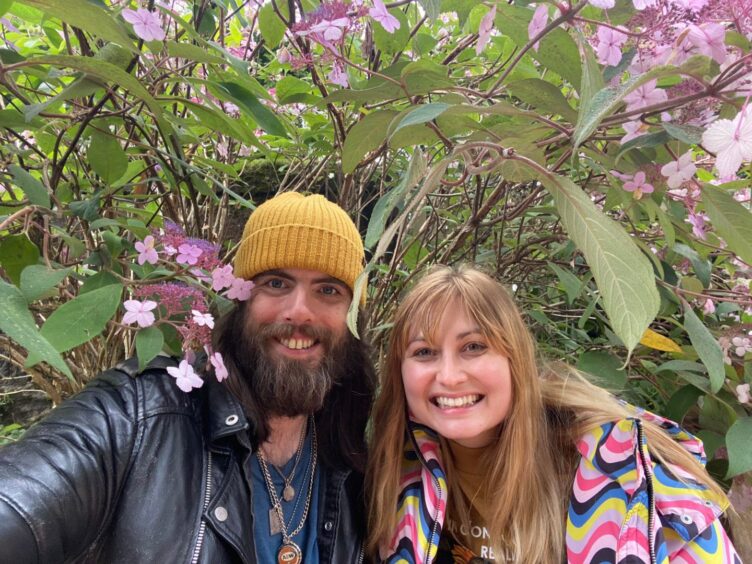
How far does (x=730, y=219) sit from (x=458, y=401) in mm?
622

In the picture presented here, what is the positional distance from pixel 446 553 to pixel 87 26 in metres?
1.22

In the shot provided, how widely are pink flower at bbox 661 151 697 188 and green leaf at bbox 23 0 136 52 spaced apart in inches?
30.9

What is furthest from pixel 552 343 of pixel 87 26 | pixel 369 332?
pixel 87 26

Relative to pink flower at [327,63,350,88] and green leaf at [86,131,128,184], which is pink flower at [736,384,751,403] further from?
green leaf at [86,131,128,184]

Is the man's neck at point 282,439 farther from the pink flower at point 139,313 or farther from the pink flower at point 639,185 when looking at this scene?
the pink flower at point 639,185

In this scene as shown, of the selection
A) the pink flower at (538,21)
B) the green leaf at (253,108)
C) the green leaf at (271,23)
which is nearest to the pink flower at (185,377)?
the green leaf at (253,108)

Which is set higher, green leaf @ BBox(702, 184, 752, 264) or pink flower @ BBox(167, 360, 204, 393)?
green leaf @ BBox(702, 184, 752, 264)

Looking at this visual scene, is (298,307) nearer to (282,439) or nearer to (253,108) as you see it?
(282,439)

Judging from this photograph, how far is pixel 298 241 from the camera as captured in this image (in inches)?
52.0

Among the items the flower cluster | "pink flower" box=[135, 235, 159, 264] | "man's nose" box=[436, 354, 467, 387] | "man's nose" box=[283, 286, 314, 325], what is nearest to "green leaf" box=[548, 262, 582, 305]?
"man's nose" box=[436, 354, 467, 387]

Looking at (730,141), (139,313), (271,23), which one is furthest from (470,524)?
(271,23)

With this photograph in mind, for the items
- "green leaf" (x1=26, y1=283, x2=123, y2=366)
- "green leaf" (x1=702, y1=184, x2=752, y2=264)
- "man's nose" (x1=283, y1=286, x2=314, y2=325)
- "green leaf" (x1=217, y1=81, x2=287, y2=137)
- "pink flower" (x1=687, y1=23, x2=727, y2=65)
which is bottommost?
"man's nose" (x1=283, y1=286, x2=314, y2=325)

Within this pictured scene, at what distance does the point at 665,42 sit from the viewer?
0.72m

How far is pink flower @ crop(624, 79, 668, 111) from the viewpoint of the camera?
27.5 inches
